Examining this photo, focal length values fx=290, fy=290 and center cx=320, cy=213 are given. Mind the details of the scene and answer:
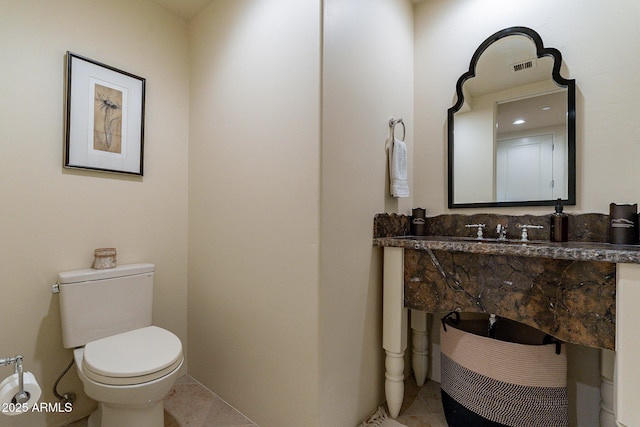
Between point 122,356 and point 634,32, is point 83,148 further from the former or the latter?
point 634,32

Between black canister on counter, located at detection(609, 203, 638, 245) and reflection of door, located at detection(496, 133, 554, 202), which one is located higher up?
reflection of door, located at detection(496, 133, 554, 202)

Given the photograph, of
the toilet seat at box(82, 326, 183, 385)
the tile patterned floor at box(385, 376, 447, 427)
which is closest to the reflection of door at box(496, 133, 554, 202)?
the tile patterned floor at box(385, 376, 447, 427)

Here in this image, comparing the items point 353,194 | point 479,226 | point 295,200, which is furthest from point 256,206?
point 479,226

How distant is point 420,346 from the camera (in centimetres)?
185

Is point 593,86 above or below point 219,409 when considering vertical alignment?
above

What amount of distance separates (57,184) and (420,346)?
2241 millimetres

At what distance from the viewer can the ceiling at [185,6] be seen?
5.91ft

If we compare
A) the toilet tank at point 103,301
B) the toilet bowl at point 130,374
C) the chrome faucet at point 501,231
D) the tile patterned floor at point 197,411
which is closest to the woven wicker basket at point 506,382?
the chrome faucet at point 501,231

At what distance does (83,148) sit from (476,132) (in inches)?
86.9

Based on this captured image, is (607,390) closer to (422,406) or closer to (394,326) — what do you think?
(422,406)

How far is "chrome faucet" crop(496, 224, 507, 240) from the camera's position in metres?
1.58

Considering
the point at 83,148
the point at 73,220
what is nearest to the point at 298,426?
the point at 73,220

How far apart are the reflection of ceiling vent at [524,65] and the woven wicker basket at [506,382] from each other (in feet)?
4.54

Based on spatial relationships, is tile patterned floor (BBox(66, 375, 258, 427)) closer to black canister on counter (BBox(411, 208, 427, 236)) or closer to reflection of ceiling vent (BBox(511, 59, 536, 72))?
black canister on counter (BBox(411, 208, 427, 236))
